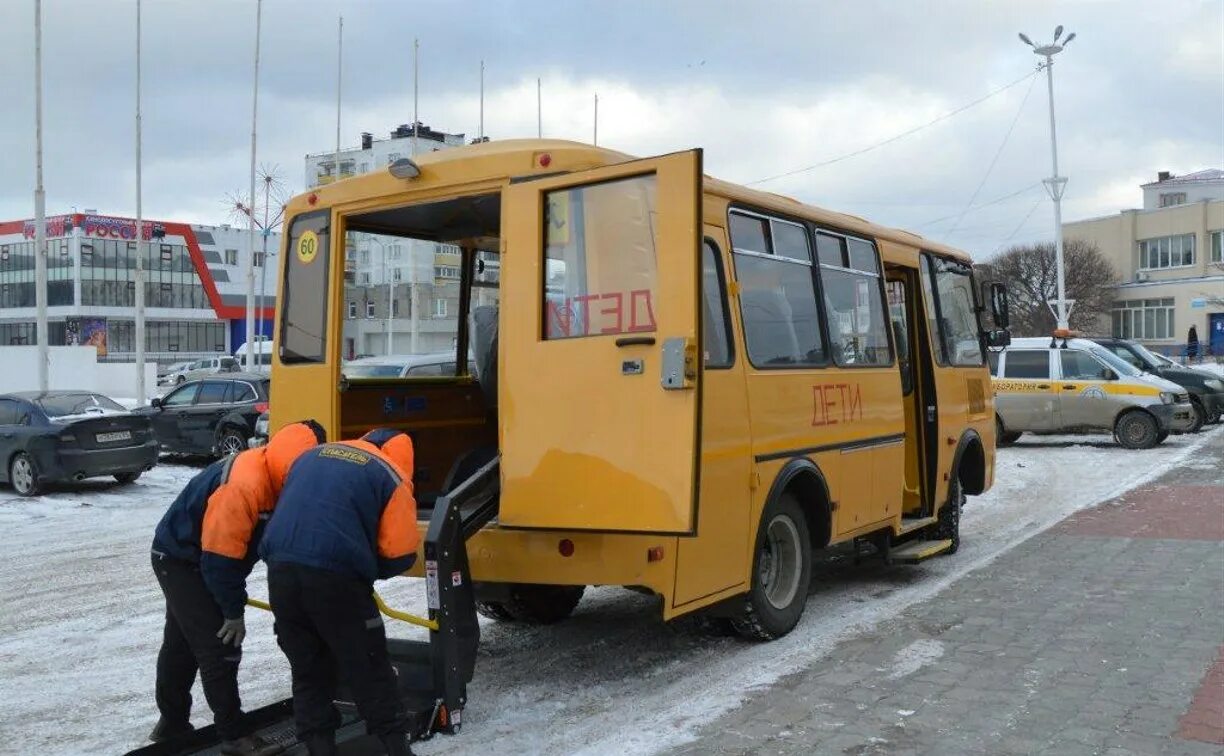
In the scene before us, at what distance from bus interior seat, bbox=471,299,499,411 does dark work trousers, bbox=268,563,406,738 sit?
10.6 ft

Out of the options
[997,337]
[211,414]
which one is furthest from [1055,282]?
[997,337]

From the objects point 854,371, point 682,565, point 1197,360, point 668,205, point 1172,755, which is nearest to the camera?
point 1172,755

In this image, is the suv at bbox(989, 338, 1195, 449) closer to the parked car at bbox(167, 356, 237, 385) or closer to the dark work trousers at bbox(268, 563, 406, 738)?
the dark work trousers at bbox(268, 563, 406, 738)

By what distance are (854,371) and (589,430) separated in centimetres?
314

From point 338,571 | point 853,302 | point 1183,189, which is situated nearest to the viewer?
point 338,571

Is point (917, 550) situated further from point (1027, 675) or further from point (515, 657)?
A: point (515, 657)

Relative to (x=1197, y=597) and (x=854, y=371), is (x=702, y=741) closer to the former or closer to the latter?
(x=854, y=371)

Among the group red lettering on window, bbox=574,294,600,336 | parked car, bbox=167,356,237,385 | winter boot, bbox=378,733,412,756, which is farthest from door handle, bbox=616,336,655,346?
parked car, bbox=167,356,237,385

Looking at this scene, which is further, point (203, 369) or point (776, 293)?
point (203, 369)

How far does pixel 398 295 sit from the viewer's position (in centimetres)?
766

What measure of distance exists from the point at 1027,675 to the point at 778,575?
1629mm

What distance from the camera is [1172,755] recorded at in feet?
16.4

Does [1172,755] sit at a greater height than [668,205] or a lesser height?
lesser

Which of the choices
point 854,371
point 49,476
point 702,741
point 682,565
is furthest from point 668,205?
point 49,476
